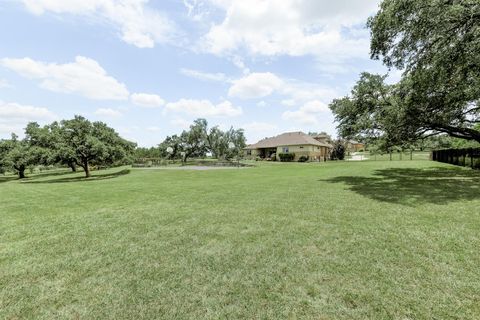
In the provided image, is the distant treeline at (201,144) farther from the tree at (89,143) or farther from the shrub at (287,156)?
the tree at (89,143)

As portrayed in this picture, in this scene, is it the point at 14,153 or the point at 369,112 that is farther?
the point at 14,153

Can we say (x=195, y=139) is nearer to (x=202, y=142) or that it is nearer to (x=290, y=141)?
(x=202, y=142)

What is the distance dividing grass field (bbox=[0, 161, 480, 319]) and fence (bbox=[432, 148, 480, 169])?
1725 centimetres

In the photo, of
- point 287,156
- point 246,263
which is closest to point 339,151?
point 287,156

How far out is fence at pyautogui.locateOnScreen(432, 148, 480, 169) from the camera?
19.4m

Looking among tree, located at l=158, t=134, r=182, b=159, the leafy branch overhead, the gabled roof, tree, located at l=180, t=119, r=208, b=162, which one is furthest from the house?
the leafy branch overhead

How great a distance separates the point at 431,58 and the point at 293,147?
3391 cm

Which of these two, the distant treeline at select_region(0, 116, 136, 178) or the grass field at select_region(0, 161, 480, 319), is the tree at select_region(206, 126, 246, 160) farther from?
the grass field at select_region(0, 161, 480, 319)

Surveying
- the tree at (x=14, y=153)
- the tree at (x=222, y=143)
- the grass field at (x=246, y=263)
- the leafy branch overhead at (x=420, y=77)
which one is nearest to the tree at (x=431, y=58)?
the leafy branch overhead at (x=420, y=77)

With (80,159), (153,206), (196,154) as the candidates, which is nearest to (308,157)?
(196,154)

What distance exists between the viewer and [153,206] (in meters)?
8.30

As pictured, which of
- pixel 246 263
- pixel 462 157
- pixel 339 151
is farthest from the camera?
pixel 339 151

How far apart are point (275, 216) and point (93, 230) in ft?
15.1

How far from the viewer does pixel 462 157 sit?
22.4 metres
